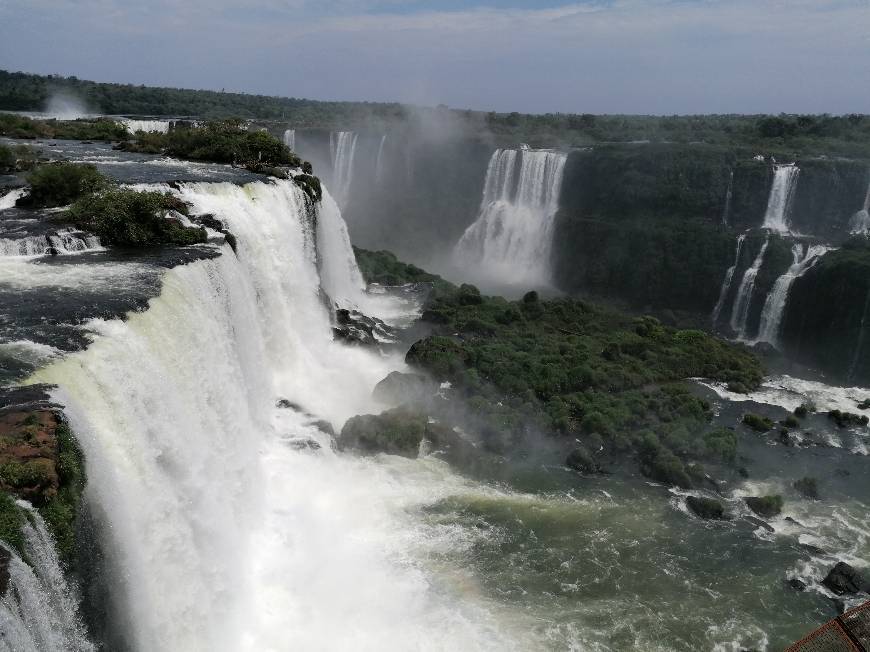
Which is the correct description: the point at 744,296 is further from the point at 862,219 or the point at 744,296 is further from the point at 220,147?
the point at 220,147

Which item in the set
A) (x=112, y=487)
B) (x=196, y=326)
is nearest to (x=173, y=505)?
(x=112, y=487)

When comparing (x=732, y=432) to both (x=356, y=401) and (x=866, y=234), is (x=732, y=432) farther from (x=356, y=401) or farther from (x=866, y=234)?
(x=866, y=234)

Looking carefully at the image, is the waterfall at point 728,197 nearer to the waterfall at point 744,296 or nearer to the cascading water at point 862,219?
the waterfall at point 744,296

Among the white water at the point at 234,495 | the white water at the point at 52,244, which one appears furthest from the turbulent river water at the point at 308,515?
the white water at the point at 52,244

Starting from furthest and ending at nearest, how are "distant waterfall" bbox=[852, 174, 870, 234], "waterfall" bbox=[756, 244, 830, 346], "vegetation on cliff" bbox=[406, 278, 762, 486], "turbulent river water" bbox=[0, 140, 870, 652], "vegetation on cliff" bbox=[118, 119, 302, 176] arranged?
1. "distant waterfall" bbox=[852, 174, 870, 234]
2. "waterfall" bbox=[756, 244, 830, 346]
3. "vegetation on cliff" bbox=[118, 119, 302, 176]
4. "vegetation on cliff" bbox=[406, 278, 762, 486]
5. "turbulent river water" bbox=[0, 140, 870, 652]

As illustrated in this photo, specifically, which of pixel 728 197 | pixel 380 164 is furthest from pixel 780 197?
pixel 380 164

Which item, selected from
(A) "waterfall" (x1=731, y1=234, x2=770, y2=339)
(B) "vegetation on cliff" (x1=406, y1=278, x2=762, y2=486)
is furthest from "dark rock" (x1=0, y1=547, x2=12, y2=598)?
(A) "waterfall" (x1=731, y1=234, x2=770, y2=339)

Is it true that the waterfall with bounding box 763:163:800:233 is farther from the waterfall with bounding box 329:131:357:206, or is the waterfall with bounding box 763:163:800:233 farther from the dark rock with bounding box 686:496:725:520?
the waterfall with bounding box 329:131:357:206
